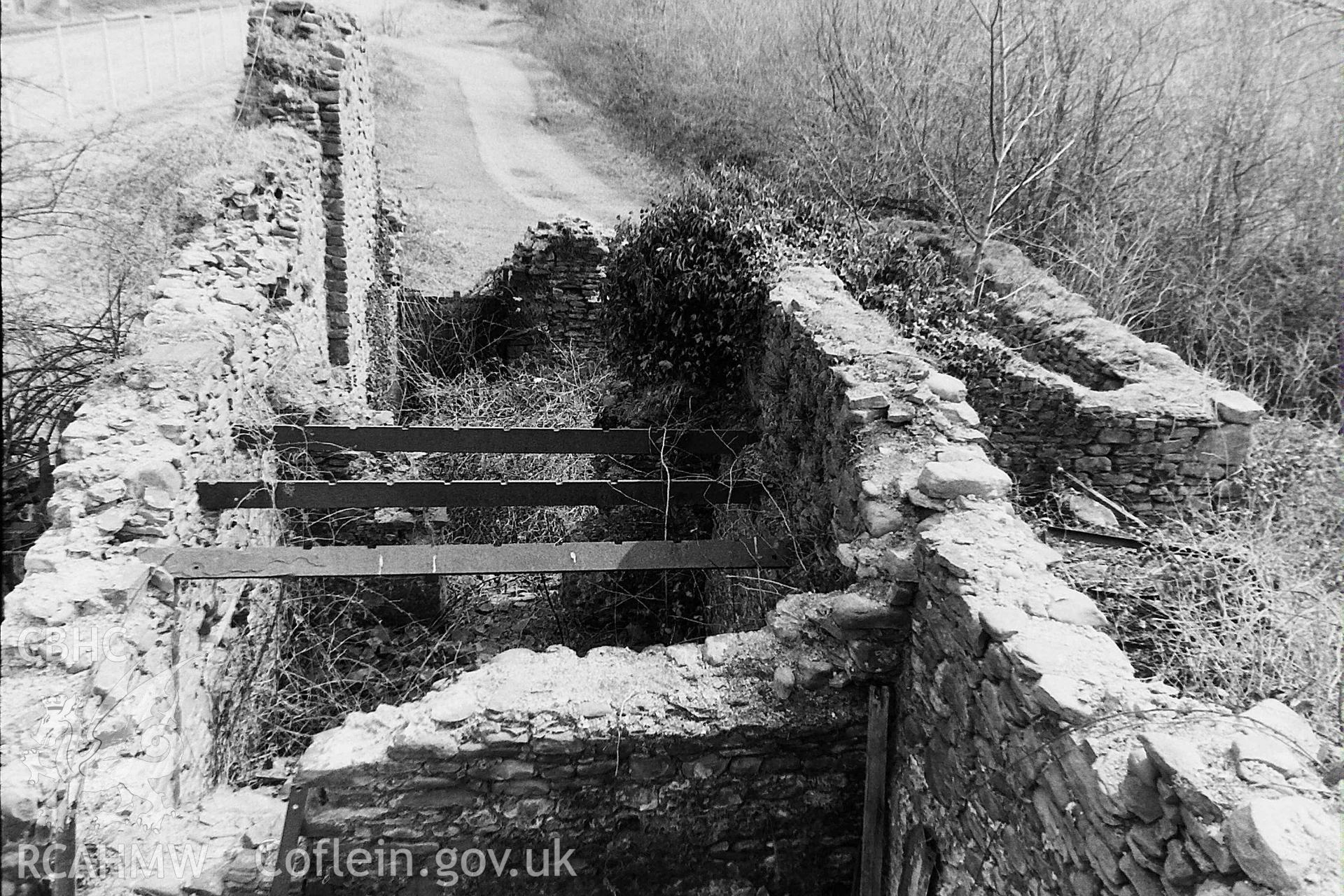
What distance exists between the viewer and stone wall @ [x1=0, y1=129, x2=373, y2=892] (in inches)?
121

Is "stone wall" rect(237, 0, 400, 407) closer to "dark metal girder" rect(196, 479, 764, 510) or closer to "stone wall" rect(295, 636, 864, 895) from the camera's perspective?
"dark metal girder" rect(196, 479, 764, 510)

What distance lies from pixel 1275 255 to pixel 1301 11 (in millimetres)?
2715

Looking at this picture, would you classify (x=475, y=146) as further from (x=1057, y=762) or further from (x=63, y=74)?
(x=1057, y=762)

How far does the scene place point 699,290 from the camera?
20.3 ft

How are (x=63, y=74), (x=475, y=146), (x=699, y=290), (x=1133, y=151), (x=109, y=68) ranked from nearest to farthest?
(x=699, y=290)
(x=63, y=74)
(x=109, y=68)
(x=1133, y=151)
(x=475, y=146)

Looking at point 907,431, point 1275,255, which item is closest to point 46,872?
point 907,431

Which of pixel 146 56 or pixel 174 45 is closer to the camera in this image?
pixel 146 56

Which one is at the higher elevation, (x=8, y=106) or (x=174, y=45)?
(x=174, y=45)

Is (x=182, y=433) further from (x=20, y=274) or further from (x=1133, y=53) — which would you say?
(x=1133, y=53)

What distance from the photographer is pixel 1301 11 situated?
855 centimetres

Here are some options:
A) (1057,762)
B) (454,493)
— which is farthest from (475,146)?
(1057,762)

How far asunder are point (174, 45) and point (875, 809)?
12.0 metres

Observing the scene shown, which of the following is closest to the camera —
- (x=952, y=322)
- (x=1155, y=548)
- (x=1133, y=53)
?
(x=1155, y=548)

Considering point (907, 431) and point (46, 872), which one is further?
point (907, 431)
